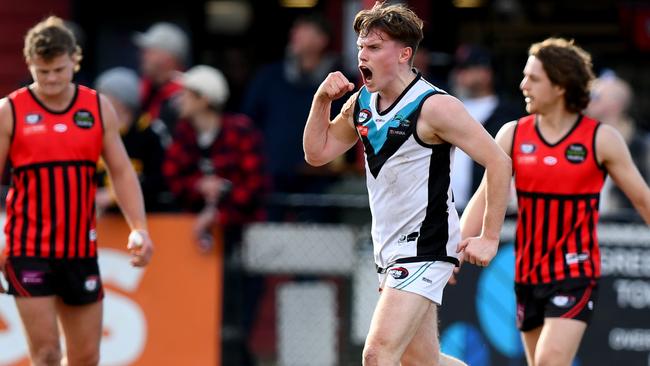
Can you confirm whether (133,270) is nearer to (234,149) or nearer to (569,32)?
(234,149)

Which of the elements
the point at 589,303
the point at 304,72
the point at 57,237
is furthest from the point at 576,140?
the point at 304,72

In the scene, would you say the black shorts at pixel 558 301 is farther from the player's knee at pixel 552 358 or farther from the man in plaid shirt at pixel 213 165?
the man in plaid shirt at pixel 213 165

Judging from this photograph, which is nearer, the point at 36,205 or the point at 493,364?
the point at 36,205

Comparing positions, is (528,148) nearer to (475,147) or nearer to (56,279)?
(475,147)

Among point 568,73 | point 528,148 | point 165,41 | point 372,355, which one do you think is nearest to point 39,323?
point 372,355

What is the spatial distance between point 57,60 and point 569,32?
8.06 metres

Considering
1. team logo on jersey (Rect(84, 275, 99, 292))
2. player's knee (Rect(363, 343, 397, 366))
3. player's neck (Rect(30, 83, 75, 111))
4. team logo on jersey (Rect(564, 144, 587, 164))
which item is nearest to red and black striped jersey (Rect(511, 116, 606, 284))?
team logo on jersey (Rect(564, 144, 587, 164))

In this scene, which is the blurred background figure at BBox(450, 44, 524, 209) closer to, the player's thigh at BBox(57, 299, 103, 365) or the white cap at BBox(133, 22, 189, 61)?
the white cap at BBox(133, 22, 189, 61)

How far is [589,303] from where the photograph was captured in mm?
8469

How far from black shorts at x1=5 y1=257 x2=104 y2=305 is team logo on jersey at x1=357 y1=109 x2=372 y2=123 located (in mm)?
2095

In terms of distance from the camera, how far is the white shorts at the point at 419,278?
747cm

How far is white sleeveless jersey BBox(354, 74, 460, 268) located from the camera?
7504 mm

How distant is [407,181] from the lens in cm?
754

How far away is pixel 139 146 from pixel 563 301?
4191mm
